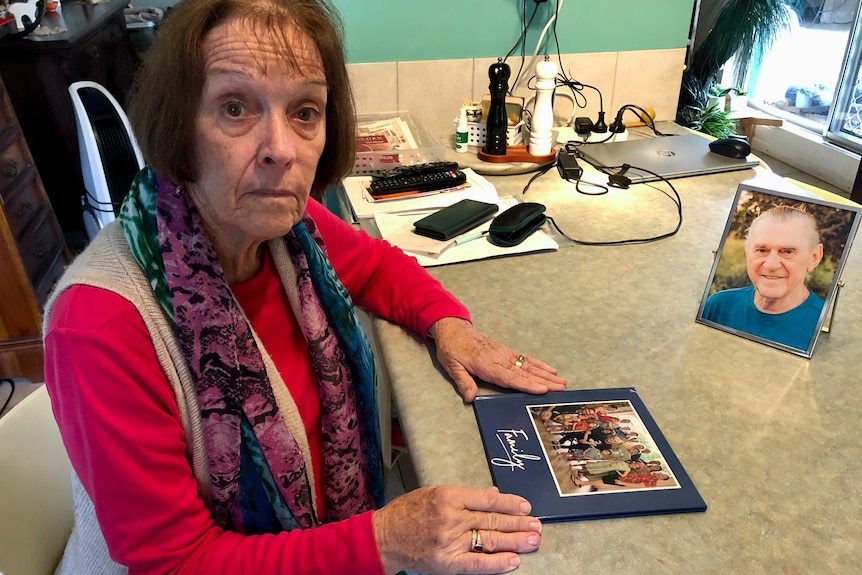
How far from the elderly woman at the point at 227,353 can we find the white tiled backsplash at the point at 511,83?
3.40 feet

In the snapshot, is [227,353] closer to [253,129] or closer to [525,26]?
[253,129]

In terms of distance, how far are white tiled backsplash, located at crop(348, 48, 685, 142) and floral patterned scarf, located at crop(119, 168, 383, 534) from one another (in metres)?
1.09

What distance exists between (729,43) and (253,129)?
3.60 meters

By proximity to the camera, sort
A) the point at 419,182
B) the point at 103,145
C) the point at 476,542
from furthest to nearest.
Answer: the point at 103,145, the point at 419,182, the point at 476,542

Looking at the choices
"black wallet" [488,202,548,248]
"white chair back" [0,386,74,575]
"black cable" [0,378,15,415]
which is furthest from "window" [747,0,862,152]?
"black cable" [0,378,15,415]

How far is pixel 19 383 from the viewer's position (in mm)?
2367

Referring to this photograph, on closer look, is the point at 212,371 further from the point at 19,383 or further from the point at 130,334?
the point at 19,383

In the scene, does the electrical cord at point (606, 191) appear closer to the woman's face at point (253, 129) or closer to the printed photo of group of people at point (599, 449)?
the printed photo of group of people at point (599, 449)

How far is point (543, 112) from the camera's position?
1771mm

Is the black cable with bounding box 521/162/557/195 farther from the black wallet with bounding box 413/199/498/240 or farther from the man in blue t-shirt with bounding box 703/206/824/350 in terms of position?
the man in blue t-shirt with bounding box 703/206/824/350

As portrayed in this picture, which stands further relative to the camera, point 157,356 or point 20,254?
point 20,254

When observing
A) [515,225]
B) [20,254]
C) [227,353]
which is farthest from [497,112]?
[20,254]

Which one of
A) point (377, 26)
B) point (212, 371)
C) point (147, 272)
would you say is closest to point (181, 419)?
point (212, 371)

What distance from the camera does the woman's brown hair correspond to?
772 millimetres
